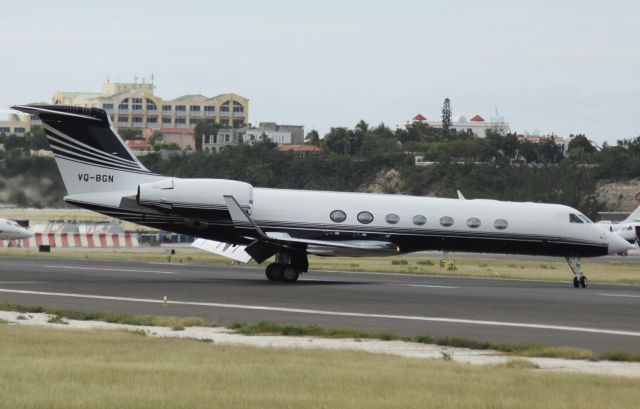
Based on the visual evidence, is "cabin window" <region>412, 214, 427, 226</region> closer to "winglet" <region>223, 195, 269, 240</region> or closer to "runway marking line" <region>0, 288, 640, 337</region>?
"winglet" <region>223, 195, 269, 240</region>

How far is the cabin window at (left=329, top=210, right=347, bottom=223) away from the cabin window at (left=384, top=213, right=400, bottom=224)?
130 cm

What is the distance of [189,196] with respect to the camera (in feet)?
118

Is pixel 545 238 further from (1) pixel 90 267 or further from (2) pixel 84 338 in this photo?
(2) pixel 84 338

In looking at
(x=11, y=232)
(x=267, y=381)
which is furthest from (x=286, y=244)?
(x=11, y=232)

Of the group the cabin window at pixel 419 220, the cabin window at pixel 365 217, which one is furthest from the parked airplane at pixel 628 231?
the cabin window at pixel 365 217

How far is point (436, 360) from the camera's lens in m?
17.4

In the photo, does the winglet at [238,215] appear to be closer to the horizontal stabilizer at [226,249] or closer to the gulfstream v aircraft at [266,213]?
the gulfstream v aircraft at [266,213]

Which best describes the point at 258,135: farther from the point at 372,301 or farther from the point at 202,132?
the point at 372,301

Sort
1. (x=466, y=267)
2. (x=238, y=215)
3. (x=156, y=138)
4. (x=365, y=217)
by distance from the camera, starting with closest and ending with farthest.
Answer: (x=238, y=215) → (x=365, y=217) → (x=466, y=267) → (x=156, y=138)

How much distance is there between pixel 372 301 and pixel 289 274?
796 centimetres

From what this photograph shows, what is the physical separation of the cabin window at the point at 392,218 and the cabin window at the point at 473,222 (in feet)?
7.55

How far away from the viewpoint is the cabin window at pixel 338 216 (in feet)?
122

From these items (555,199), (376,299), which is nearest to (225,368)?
(376,299)

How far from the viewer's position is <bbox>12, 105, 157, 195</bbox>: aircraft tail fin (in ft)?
119
